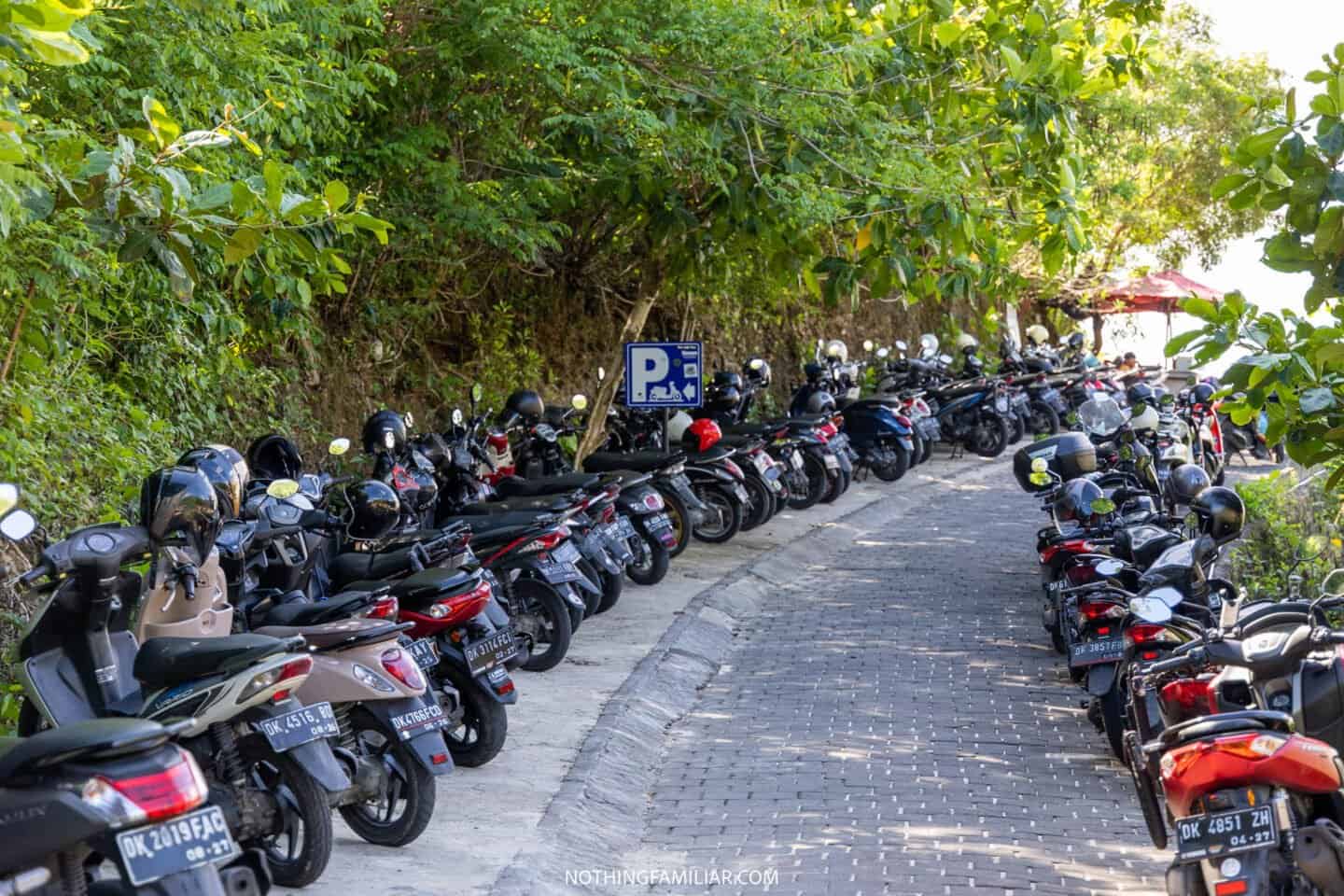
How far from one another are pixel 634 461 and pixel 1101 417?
3780mm

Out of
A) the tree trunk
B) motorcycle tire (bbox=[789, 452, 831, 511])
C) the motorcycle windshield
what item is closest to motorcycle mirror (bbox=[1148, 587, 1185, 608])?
the motorcycle windshield

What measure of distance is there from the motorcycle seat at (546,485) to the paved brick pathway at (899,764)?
5.11 feet

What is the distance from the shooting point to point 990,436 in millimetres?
22875

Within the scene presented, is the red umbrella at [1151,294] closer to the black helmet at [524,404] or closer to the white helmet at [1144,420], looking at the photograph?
the white helmet at [1144,420]

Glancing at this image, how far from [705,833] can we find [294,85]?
16.0 feet

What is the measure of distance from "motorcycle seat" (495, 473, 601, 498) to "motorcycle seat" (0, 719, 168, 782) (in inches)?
274

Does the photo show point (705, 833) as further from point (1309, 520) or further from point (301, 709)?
point (1309, 520)

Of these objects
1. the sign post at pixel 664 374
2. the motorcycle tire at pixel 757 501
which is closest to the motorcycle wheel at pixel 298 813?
the sign post at pixel 664 374

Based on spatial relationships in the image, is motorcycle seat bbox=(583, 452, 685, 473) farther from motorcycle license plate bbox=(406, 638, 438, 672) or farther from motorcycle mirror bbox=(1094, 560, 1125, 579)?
motorcycle license plate bbox=(406, 638, 438, 672)

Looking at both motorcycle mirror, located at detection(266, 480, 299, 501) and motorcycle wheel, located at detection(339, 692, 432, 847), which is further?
motorcycle mirror, located at detection(266, 480, 299, 501)

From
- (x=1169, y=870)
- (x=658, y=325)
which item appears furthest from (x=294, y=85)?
(x=658, y=325)

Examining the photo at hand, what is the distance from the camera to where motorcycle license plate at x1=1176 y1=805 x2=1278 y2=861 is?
4.68m

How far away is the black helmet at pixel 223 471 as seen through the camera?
7012mm

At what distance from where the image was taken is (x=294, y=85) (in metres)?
9.42
